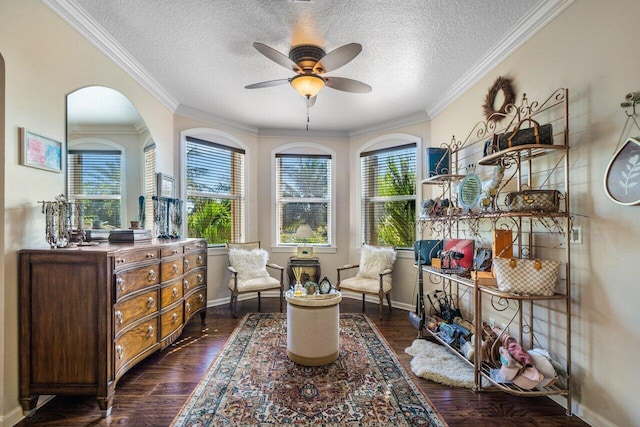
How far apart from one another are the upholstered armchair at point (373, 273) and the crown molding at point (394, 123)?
182 cm

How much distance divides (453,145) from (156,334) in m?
3.57

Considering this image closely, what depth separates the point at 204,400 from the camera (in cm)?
210

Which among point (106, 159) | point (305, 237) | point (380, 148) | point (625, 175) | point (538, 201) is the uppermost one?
point (380, 148)

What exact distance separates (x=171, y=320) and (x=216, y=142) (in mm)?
2710

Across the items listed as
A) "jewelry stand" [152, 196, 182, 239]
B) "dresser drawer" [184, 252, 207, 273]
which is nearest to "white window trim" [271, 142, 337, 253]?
"dresser drawer" [184, 252, 207, 273]

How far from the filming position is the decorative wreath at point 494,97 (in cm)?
256

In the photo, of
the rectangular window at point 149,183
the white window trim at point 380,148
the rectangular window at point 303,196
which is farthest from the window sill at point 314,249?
the rectangular window at point 149,183

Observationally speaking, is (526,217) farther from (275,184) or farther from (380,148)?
(275,184)

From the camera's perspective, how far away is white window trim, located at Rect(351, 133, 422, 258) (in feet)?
14.0

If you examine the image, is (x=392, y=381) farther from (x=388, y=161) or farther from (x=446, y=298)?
(x=388, y=161)

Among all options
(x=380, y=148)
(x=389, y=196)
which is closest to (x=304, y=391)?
(x=389, y=196)

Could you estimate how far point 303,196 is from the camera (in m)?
5.04

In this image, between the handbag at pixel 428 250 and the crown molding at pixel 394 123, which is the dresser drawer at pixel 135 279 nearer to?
the handbag at pixel 428 250

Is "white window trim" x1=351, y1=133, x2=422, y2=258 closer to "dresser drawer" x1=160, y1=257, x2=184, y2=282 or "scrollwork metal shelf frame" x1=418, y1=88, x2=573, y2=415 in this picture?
"scrollwork metal shelf frame" x1=418, y1=88, x2=573, y2=415
